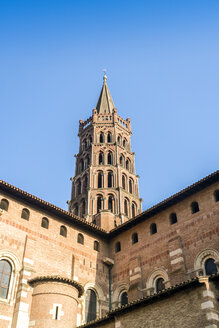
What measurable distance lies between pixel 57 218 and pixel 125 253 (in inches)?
192

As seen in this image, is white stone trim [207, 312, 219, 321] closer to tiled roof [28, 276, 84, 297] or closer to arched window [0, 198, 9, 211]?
tiled roof [28, 276, 84, 297]

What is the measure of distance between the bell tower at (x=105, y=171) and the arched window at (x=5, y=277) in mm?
14419

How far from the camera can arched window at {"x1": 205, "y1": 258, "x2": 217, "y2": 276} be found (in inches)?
726

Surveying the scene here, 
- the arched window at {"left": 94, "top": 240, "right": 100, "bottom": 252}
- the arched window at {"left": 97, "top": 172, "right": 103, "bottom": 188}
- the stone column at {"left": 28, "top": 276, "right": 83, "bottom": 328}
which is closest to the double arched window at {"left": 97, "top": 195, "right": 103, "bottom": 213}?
the arched window at {"left": 97, "top": 172, "right": 103, "bottom": 188}

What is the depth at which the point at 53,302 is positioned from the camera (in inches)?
721

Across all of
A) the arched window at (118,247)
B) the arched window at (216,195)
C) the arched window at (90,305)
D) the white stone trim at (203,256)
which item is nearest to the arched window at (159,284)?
the white stone trim at (203,256)

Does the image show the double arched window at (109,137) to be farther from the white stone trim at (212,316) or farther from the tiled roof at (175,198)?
the white stone trim at (212,316)

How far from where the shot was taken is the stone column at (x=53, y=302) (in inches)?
701

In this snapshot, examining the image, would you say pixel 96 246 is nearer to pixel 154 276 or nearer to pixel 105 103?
pixel 154 276

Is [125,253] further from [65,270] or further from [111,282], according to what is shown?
[65,270]

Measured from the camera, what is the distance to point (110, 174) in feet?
127

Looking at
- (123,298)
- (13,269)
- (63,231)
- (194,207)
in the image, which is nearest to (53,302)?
(13,269)

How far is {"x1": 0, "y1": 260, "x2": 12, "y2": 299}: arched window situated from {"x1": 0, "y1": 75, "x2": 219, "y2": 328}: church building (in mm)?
48

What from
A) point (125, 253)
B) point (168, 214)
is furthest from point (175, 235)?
point (125, 253)
